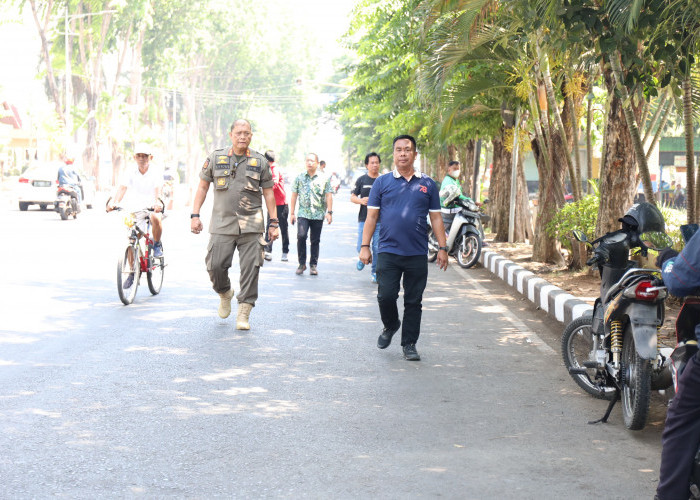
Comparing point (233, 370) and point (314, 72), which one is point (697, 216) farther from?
point (314, 72)

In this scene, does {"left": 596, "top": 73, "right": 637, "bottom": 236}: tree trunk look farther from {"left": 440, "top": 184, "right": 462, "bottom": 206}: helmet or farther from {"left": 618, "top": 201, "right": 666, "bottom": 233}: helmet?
{"left": 618, "top": 201, "right": 666, "bottom": 233}: helmet

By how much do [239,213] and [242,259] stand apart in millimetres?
439

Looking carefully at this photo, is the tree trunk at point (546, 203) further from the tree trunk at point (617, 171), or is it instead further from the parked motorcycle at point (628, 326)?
the parked motorcycle at point (628, 326)

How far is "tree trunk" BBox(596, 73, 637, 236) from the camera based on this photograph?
37.3 ft

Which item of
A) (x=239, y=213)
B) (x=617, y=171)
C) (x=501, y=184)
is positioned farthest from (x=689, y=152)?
(x=501, y=184)

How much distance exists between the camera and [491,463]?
4.77m

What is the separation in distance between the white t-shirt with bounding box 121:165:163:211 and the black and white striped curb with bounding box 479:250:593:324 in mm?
4386

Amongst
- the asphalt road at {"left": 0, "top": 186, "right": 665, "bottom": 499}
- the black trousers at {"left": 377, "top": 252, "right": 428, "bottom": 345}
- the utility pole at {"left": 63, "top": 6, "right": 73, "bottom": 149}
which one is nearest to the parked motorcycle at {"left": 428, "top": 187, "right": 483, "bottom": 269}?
the asphalt road at {"left": 0, "top": 186, "right": 665, "bottom": 499}

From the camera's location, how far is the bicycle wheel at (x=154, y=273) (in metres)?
10.6

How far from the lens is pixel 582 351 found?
672 cm

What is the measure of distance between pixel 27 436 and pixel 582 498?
2.81m

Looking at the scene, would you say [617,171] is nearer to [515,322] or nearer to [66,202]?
[515,322]

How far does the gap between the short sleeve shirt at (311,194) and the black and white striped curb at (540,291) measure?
9.14 ft

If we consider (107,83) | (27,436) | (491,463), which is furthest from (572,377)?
(107,83)
